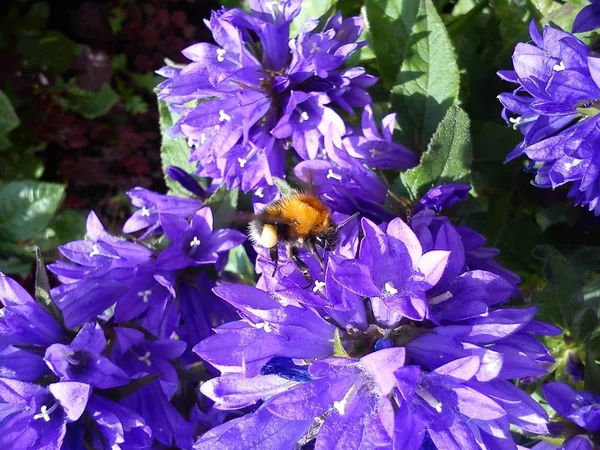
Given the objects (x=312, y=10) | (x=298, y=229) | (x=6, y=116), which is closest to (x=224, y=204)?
(x=298, y=229)

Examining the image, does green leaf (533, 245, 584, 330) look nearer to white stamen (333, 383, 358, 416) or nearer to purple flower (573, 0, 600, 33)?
purple flower (573, 0, 600, 33)

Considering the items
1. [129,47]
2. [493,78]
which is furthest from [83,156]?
[493,78]

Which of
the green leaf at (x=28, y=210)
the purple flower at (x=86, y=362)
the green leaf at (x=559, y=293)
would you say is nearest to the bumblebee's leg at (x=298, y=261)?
the purple flower at (x=86, y=362)

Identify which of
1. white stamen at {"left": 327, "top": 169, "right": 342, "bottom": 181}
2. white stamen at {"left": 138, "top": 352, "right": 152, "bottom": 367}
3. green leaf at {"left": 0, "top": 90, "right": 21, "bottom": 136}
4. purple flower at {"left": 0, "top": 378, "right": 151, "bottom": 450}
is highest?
white stamen at {"left": 327, "top": 169, "right": 342, "bottom": 181}

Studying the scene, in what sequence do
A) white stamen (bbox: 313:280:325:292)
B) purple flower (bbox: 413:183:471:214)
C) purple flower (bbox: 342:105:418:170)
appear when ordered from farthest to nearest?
purple flower (bbox: 342:105:418:170) → purple flower (bbox: 413:183:471:214) → white stamen (bbox: 313:280:325:292)

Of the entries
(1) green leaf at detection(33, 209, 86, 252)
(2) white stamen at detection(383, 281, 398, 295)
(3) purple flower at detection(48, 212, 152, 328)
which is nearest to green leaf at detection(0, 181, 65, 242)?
(1) green leaf at detection(33, 209, 86, 252)
